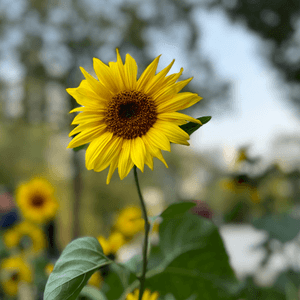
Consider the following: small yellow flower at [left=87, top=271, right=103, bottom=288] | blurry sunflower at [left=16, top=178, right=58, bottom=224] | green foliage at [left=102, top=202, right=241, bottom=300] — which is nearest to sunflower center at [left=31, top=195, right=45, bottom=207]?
blurry sunflower at [left=16, top=178, right=58, bottom=224]

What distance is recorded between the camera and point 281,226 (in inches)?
21.3

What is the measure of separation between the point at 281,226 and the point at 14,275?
48 cm

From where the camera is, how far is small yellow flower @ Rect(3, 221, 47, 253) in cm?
65

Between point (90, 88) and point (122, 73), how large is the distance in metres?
0.03

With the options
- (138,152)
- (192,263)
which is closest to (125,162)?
(138,152)

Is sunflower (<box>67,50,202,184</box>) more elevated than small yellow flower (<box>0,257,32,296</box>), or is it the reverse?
sunflower (<box>67,50,202,184</box>)

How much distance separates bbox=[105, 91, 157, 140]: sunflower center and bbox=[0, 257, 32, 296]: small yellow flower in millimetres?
441

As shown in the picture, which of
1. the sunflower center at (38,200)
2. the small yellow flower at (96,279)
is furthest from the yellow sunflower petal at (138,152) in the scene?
the sunflower center at (38,200)

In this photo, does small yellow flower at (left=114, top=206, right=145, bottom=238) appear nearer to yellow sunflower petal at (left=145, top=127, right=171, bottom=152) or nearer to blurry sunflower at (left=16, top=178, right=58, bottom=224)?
blurry sunflower at (left=16, top=178, right=58, bottom=224)

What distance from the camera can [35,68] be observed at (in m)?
2.01

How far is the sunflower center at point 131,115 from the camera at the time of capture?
23cm

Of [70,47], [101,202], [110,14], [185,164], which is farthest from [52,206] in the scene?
[101,202]

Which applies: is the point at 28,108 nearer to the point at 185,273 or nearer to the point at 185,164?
the point at 185,164

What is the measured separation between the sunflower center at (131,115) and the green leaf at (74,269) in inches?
3.3
